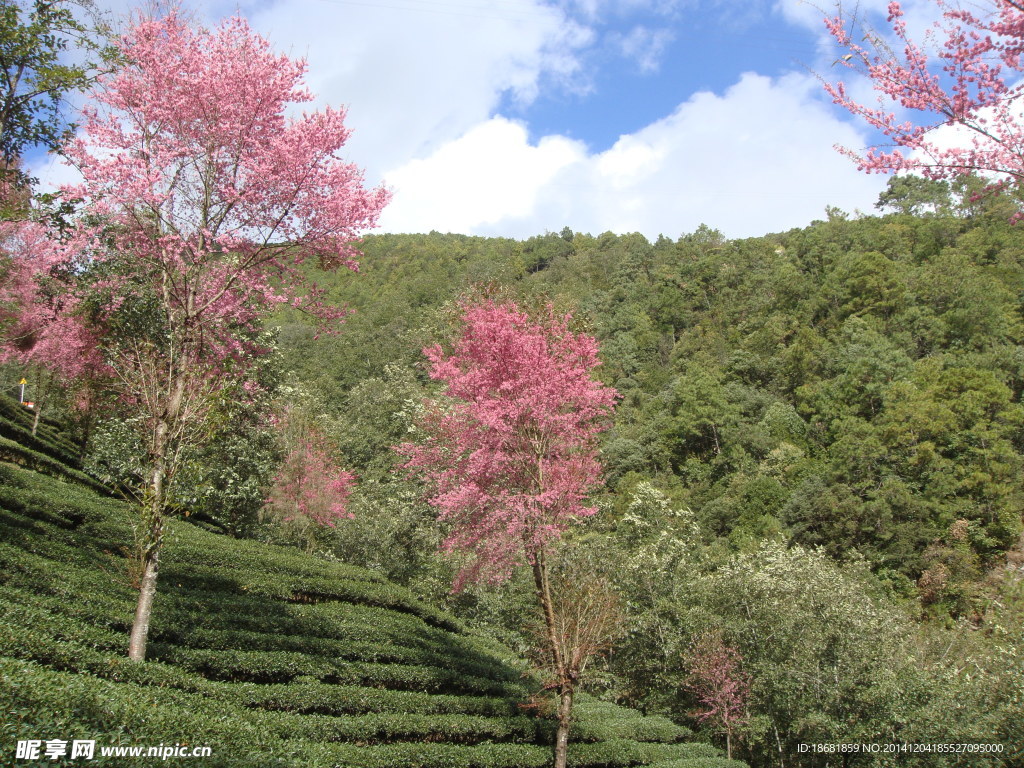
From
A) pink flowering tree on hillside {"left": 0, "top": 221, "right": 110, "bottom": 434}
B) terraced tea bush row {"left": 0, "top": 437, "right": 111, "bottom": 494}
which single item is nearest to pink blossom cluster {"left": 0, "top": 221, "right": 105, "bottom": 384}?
pink flowering tree on hillside {"left": 0, "top": 221, "right": 110, "bottom": 434}

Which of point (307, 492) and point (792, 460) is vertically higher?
point (792, 460)

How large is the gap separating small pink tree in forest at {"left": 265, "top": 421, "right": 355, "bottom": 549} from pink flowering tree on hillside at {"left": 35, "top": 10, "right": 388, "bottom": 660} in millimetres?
20284

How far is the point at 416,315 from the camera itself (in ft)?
224

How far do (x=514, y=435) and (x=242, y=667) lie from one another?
6428 mm

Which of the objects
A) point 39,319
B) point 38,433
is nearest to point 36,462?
point 39,319

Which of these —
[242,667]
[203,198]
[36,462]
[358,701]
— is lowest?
[358,701]

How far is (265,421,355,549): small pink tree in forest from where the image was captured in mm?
27859

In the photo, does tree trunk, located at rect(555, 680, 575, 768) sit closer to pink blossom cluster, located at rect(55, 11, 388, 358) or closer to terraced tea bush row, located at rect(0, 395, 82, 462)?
pink blossom cluster, located at rect(55, 11, 388, 358)

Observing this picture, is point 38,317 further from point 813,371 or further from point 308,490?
point 813,371

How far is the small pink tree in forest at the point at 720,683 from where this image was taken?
1959 centimetres

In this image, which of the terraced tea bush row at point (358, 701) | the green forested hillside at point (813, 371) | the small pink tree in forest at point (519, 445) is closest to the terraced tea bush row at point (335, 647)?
the terraced tea bush row at point (358, 701)

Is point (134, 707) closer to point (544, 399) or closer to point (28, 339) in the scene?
point (544, 399)

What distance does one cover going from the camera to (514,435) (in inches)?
409

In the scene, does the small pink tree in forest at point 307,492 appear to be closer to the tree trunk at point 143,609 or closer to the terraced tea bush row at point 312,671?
the terraced tea bush row at point 312,671
